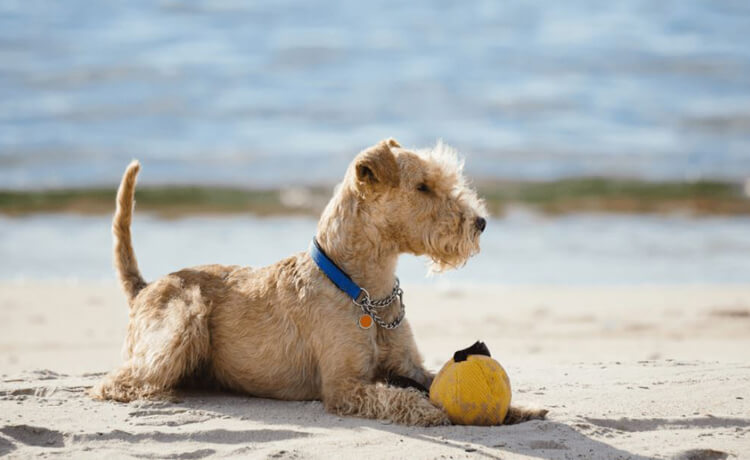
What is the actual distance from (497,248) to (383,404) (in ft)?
26.1

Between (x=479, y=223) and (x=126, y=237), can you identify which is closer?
(x=479, y=223)

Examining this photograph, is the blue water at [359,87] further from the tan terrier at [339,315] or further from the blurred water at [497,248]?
the tan terrier at [339,315]

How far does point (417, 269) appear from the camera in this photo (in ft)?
36.1

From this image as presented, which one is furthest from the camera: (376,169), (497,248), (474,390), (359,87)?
(359,87)

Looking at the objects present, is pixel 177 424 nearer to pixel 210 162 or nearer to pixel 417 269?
pixel 417 269

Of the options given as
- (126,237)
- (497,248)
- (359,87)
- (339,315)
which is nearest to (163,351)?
(126,237)

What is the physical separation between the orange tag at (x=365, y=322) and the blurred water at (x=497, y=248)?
218 inches

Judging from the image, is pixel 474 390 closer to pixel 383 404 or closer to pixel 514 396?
pixel 383 404

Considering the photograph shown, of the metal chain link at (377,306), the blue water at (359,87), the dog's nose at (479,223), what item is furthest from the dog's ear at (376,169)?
the blue water at (359,87)

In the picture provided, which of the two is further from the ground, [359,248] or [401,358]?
[359,248]

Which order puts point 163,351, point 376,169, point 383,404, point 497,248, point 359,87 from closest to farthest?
point 383,404 < point 376,169 < point 163,351 < point 497,248 < point 359,87

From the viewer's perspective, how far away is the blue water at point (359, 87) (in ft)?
64.6

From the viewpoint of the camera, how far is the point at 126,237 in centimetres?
546

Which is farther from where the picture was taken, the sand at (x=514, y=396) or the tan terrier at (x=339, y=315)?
the tan terrier at (x=339, y=315)
